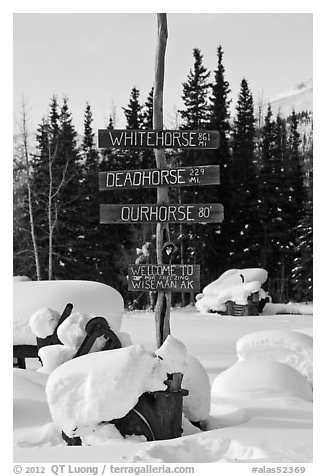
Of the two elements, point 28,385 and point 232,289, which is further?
point 232,289

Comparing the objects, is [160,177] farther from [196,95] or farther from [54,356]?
[196,95]

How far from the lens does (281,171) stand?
79.6 ft

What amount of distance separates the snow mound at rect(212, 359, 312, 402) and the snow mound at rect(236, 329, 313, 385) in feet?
1.97

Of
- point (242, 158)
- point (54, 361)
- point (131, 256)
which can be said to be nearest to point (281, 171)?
point (242, 158)

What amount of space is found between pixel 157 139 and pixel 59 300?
10.6 feet

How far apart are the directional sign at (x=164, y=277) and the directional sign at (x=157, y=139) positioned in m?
1.10

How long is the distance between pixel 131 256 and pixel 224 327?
861cm

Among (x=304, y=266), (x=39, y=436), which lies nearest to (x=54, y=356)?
(x=39, y=436)

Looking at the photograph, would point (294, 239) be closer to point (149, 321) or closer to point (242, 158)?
point (242, 158)

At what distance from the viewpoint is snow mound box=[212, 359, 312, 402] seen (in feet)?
21.2

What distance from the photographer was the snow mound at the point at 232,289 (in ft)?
59.9

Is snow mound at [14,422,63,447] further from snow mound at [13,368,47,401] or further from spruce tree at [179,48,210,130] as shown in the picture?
spruce tree at [179,48,210,130]

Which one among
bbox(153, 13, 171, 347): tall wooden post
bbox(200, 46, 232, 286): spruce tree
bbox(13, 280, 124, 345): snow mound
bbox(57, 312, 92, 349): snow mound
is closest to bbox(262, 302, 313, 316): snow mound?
bbox(200, 46, 232, 286): spruce tree

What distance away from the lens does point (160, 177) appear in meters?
6.17
